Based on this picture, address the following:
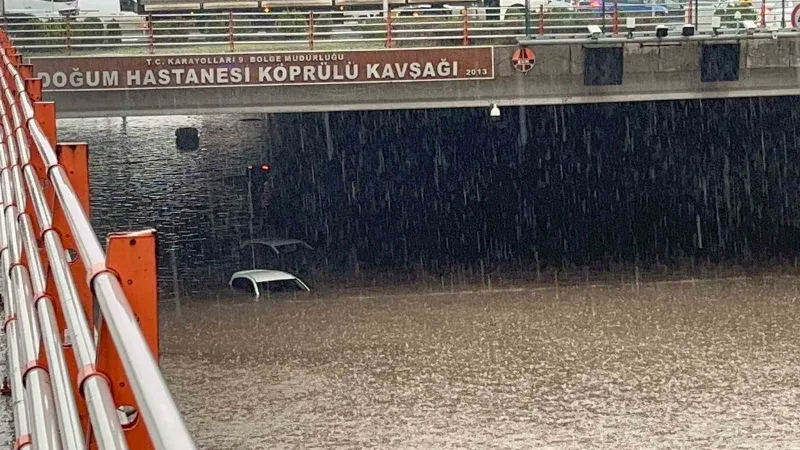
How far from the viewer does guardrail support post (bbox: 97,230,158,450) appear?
2.41 m

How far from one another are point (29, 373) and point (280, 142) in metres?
33.6

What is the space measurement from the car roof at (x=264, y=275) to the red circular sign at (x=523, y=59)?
5.21 meters

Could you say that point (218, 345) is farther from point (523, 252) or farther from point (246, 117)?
point (246, 117)

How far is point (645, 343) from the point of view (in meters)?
17.8

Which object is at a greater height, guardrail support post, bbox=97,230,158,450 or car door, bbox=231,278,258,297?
guardrail support post, bbox=97,230,158,450

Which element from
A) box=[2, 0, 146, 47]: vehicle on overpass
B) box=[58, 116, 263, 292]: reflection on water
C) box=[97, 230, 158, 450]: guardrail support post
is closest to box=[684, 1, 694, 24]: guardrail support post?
box=[2, 0, 146, 47]: vehicle on overpass

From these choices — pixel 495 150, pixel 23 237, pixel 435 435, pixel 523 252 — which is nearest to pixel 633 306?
pixel 523 252

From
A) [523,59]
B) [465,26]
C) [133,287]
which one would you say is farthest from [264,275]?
[133,287]

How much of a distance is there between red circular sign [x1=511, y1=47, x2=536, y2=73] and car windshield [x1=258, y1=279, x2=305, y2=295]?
5223 mm

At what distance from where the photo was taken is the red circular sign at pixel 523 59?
21172mm

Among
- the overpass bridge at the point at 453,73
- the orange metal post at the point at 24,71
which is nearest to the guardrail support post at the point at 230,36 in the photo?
the overpass bridge at the point at 453,73

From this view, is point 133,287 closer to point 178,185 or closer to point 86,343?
point 86,343

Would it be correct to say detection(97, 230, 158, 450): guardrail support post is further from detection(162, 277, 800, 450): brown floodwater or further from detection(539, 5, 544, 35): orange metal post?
detection(539, 5, 544, 35): orange metal post

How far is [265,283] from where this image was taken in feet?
73.7
